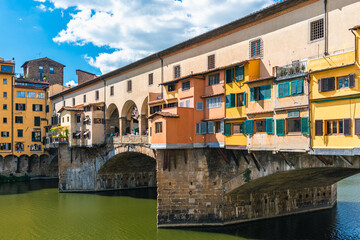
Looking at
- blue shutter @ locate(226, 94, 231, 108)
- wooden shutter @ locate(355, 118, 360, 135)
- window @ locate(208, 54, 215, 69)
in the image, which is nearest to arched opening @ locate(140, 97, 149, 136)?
window @ locate(208, 54, 215, 69)

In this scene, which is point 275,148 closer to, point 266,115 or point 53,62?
point 266,115

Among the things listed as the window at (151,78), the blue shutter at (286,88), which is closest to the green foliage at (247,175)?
the blue shutter at (286,88)

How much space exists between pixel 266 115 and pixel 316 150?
4467 mm

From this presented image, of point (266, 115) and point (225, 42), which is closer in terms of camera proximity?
point (266, 115)

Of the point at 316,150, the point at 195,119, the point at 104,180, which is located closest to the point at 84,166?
the point at 104,180

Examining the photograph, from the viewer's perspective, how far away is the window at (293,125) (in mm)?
21875

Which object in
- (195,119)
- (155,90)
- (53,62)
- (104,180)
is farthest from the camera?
(53,62)

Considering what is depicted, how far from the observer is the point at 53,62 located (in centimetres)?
8069

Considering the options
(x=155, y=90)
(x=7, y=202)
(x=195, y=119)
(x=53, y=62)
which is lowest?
(x=7, y=202)

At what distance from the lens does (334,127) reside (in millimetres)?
19953

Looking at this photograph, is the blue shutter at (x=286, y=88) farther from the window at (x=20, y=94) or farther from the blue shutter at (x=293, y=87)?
the window at (x=20, y=94)

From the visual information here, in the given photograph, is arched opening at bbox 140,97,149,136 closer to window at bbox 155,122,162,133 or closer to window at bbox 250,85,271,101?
window at bbox 155,122,162,133

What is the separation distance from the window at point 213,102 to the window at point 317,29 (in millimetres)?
8846

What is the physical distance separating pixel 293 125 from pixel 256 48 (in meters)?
7.22
